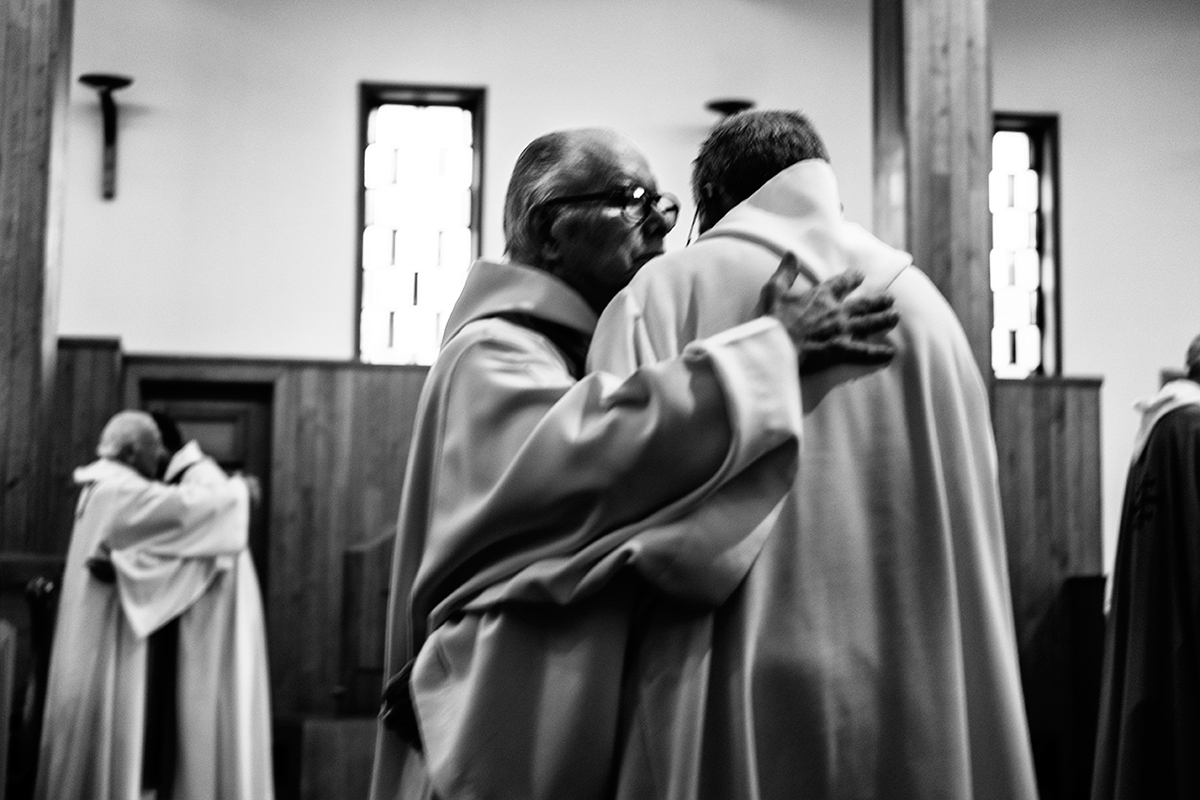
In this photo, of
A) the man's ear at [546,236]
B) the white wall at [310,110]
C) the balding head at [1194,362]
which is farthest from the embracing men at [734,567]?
the white wall at [310,110]

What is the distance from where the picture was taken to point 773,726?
192 centimetres

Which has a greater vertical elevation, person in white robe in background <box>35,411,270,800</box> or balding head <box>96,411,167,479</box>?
balding head <box>96,411,167,479</box>

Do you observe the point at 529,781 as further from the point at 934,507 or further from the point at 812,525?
the point at 934,507

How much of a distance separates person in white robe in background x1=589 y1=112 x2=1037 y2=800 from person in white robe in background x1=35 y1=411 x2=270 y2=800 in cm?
654

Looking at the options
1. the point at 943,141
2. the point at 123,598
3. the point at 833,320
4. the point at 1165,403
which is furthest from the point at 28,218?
the point at 833,320

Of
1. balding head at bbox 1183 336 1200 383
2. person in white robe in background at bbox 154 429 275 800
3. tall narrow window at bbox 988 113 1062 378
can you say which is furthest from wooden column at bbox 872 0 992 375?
tall narrow window at bbox 988 113 1062 378

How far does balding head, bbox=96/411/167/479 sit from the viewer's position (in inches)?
335

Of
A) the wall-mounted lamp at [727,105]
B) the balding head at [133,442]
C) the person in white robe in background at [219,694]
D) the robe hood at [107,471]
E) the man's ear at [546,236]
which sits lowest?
the person in white robe in background at [219,694]

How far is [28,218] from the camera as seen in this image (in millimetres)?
7105

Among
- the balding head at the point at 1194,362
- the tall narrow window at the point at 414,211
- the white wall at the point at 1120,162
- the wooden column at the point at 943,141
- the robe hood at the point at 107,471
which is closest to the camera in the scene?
the balding head at the point at 1194,362

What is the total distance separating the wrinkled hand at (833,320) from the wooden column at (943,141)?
4.94 metres

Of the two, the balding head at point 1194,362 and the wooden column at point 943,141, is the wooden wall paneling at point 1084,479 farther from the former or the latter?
the balding head at point 1194,362

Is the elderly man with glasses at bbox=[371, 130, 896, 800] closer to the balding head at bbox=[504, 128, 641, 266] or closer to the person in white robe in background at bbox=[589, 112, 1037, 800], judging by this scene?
the person in white robe in background at bbox=[589, 112, 1037, 800]

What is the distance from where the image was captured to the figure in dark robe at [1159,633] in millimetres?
5172
